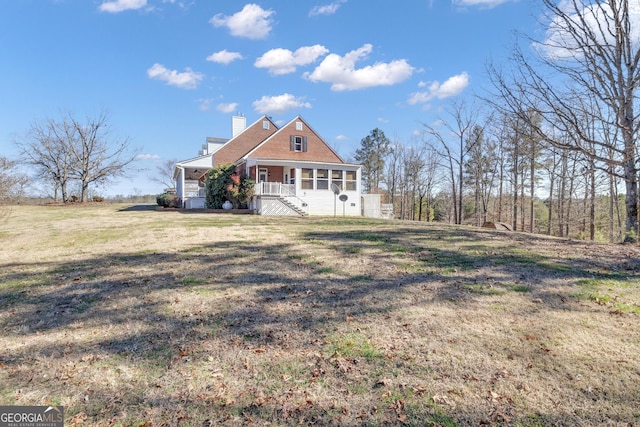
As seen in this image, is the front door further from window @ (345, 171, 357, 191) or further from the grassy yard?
the grassy yard

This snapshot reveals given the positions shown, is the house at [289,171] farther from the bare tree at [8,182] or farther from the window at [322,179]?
the bare tree at [8,182]

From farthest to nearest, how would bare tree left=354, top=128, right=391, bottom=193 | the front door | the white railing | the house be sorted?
bare tree left=354, top=128, right=391, bottom=193 → the front door → the house → the white railing

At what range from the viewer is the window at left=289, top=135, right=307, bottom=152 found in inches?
987

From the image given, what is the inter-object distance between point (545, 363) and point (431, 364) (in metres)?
1.03

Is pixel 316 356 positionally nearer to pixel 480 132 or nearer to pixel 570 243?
pixel 570 243

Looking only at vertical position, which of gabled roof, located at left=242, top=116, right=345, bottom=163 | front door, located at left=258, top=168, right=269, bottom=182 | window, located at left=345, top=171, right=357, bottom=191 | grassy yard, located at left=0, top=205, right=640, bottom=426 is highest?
gabled roof, located at left=242, top=116, right=345, bottom=163

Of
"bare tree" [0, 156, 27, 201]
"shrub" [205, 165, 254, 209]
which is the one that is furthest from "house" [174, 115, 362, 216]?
"bare tree" [0, 156, 27, 201]

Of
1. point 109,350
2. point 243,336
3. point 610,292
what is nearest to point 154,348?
point 109,350

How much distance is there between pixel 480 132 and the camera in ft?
96.9

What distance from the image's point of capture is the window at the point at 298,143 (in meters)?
25.1

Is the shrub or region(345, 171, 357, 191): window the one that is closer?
the shrub

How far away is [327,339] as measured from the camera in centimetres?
362

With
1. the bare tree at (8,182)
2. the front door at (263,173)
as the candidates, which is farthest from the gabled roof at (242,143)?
the bare tree at (8,182)

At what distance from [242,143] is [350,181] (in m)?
10.3
